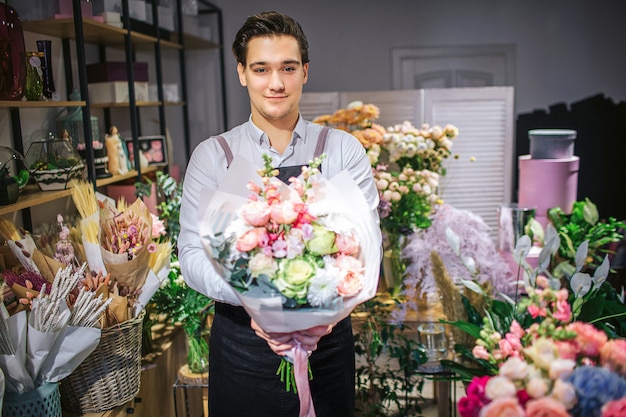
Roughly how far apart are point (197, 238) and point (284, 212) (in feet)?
1.36

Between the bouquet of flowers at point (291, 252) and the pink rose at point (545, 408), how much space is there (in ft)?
1.49

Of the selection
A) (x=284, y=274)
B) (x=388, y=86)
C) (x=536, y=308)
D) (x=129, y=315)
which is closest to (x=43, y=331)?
(x=129, y=315)

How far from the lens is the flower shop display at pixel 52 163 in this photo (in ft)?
7.86

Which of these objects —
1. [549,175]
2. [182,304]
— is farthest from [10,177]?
[549,175]

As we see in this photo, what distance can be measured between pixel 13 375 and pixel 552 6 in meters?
4.57

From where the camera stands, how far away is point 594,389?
2.92 feet

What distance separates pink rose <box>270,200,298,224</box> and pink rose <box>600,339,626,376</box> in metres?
0.60

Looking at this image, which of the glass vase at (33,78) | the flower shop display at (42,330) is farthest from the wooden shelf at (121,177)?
the flower shop display at (42,330)

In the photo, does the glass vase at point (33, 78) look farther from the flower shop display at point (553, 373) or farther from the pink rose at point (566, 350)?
the pink rose at point (566, 350)

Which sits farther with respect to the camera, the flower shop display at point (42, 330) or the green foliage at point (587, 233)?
the green foliage at point (587, 233)

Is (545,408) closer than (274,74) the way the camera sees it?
Yes

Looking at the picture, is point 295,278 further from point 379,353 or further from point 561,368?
point 379,353

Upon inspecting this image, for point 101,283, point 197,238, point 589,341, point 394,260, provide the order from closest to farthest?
point 589,341 < point 197,238 < point 101,283 < point 394,260

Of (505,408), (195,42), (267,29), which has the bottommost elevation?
(505,408)
